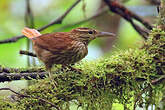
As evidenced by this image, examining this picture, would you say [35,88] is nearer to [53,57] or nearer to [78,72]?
[78,72]

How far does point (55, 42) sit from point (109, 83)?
0.94m

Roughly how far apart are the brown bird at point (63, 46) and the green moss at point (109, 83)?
46 centimetres

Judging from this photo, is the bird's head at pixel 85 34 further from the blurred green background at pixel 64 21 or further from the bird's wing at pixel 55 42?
the blurred green background at pixel 64 21

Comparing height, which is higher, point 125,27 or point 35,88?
point 125,27

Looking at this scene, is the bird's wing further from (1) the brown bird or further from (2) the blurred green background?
(2) the blurred green background

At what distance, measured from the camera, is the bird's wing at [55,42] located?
339 centimetres

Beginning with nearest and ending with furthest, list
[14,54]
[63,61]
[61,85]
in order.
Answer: [61,85] → [63,61] → [14,54]

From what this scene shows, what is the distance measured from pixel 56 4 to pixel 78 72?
14.9 ft

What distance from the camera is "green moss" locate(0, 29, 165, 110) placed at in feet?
8.76

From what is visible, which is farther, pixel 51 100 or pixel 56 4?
pixel 56 4

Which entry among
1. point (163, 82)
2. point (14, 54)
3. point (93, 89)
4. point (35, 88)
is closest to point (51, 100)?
point (35, 88)

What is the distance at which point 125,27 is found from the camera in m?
7.32

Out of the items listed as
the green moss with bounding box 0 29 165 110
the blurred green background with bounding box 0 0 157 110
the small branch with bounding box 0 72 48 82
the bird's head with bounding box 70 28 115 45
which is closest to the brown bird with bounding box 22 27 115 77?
the bird's head with bounding box 70 28 115 45

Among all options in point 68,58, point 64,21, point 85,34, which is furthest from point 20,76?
point 64,21
